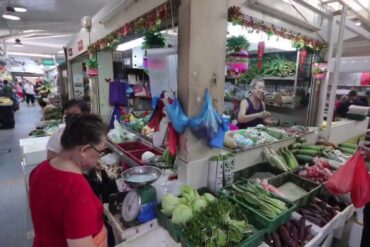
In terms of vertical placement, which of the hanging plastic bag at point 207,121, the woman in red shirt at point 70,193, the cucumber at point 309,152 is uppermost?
the hanging plastic bag at point 207,121

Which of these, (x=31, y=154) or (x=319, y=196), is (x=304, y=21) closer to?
(x=319, y=196)

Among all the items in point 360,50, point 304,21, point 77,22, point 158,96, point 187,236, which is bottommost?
point 187,236

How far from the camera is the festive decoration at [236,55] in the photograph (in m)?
2.22

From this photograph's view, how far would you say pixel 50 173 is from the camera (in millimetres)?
1095

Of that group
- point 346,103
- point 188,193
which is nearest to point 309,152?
point 188,193

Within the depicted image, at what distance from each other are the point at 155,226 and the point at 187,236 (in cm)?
35

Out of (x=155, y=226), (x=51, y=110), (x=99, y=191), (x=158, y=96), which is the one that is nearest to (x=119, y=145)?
(x=99, y=191)

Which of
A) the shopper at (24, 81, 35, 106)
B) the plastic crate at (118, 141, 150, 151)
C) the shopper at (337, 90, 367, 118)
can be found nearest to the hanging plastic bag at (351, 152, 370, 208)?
the plastic crate at (118, 141, 150, 151)

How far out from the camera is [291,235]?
163 centimetres

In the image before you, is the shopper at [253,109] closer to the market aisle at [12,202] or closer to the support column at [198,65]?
the support column at [198,65]

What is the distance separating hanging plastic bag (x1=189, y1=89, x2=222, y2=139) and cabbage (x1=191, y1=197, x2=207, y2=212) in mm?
539

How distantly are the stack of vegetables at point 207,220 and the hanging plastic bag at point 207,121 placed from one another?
1.71 ft

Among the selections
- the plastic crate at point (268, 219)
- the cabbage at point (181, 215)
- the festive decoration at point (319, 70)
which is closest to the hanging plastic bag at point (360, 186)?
the plastic crate at point (268, 219)

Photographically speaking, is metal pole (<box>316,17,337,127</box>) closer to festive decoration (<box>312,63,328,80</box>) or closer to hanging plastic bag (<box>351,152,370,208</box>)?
festive decoration (<box>312,63,328,80</box>)
